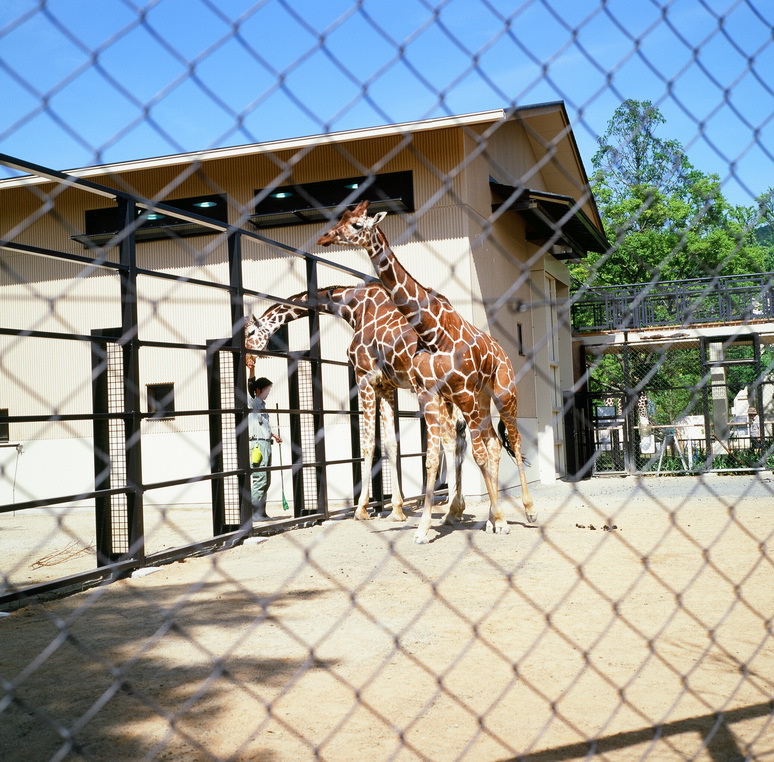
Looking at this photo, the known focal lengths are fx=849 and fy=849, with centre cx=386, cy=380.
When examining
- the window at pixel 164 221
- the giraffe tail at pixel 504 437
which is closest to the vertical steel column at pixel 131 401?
the giraffe tail at pixel 504 437

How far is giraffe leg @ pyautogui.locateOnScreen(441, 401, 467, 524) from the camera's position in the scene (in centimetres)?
724

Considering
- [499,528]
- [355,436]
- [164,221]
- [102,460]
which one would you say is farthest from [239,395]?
[164,221]

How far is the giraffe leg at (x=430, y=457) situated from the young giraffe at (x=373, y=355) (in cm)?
5

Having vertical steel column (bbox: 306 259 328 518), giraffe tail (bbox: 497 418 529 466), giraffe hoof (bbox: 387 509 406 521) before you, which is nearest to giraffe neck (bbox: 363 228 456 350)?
vertical steel column (bbox: 306 259 328 518)

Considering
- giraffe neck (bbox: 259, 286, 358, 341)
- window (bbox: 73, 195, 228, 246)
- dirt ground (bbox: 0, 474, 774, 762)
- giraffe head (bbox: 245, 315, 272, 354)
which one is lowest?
dirt ground (bbox: 0, 474, 774, 762)

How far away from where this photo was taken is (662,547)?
657 centimetres

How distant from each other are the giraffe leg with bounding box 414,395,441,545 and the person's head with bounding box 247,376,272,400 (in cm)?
180

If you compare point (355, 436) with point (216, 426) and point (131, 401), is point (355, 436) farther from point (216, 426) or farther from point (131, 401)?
point (131, 401)

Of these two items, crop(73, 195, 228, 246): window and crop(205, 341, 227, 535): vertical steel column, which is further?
crop(73, 195, 228, 246): window

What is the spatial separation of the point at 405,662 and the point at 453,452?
360 centimetres

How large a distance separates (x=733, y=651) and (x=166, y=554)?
3.88 metres

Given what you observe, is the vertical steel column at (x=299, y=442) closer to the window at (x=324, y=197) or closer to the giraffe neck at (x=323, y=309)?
the giraffe neck at (x=323, y=309)

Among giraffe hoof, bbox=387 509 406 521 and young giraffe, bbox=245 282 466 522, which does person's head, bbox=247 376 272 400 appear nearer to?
young giraffe, bbox=245 282 466 522

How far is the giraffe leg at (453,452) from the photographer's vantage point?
7238mm
